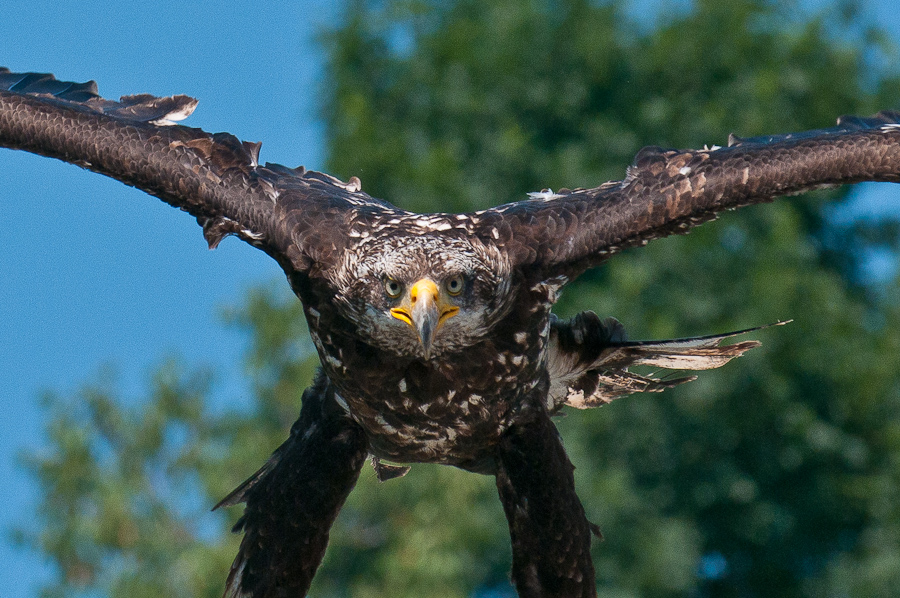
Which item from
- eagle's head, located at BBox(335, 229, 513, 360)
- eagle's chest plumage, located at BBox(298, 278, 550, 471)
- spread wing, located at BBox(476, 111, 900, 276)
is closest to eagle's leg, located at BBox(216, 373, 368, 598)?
eagle's chest plumage, located at BBox(298, 278, 550, 471)

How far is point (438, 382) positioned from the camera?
7.30 meters

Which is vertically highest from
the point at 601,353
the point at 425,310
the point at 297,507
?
the point at 601,353

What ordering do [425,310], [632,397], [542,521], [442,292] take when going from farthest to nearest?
[632,397] < [542,521] < [442,292] < [425,310]

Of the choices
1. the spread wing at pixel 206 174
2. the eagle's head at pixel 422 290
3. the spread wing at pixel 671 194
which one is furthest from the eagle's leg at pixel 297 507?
the spread wing at pixel 671 194

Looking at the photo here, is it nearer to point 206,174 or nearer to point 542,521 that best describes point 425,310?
point 542,521

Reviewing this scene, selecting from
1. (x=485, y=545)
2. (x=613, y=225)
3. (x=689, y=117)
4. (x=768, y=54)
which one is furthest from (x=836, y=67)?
(x=613, y=225)

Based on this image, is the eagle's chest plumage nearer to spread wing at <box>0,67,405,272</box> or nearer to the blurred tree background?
spread wing at <box>0,67,405,272</box>

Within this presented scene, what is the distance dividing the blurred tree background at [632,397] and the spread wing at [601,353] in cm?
998

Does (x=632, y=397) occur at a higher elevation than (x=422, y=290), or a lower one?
higher

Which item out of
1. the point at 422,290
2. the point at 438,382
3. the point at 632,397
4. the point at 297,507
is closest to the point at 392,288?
the point at 422,290

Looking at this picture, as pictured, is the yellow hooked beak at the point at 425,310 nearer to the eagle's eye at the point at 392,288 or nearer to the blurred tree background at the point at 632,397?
the eagle's eye at the point at 392,288

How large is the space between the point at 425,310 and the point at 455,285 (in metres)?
0.30

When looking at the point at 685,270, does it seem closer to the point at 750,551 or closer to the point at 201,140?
the point at 750,551

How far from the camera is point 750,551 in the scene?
25.2 m
